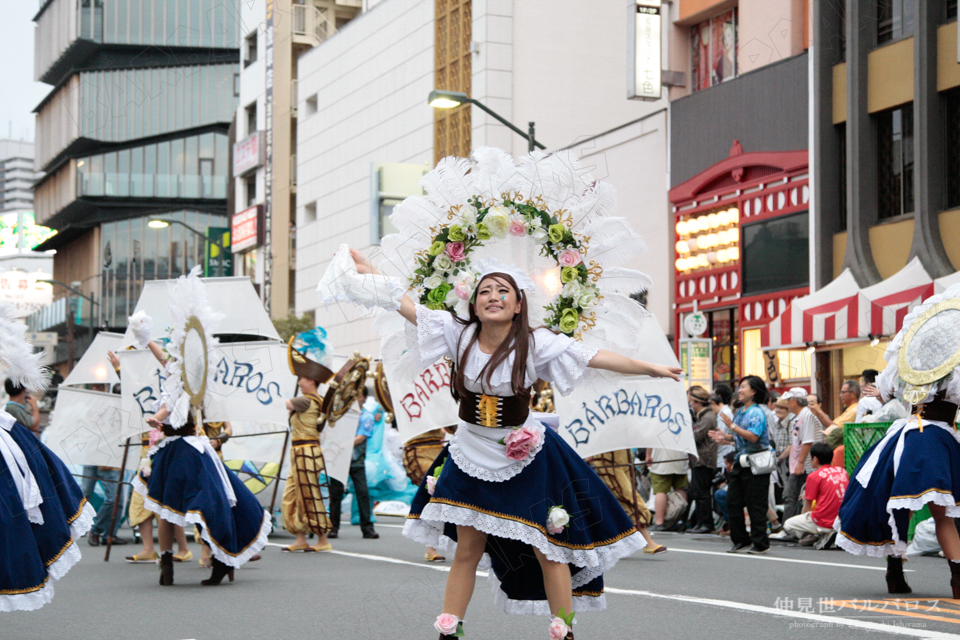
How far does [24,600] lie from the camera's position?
615 cm

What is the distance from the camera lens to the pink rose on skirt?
5.50 meters

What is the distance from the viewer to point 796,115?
21.6 meters

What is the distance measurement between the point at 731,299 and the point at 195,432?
15.5 m

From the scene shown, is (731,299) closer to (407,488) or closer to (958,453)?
(407,488)

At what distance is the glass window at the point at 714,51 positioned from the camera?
78.6 feet

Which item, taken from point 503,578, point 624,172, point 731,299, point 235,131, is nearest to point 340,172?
point 235,131

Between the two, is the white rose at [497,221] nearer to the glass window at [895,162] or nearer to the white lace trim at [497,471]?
the white lace trim at [497,471]

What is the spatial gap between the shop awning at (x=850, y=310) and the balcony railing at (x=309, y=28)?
36.5 m

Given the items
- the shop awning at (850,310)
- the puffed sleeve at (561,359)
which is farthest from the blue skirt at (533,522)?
the shop awning at (850,310)

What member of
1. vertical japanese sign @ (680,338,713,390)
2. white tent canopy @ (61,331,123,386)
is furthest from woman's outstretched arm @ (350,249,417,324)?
vertical japanese sign @ (680,338,713,390)

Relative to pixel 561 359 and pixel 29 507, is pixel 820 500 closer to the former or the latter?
pixel 561 359

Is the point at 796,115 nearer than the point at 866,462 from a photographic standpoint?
No

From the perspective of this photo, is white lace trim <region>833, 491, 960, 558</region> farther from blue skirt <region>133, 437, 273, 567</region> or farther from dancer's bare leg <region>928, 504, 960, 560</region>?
blue skirt <region>133, 437, 273, 567</region>

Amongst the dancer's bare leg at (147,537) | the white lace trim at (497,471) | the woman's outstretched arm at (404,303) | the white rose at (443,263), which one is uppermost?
the white rose at (443,263)
